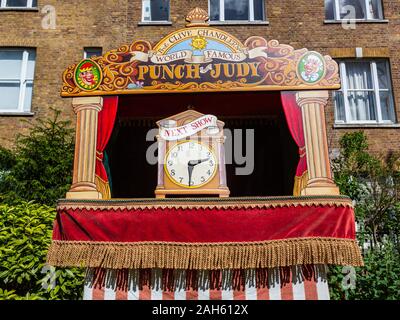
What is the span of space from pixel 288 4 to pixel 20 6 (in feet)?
27.5

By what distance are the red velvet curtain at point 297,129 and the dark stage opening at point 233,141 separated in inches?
30.3

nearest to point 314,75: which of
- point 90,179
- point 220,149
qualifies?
point 220,149

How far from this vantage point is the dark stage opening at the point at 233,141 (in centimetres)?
785

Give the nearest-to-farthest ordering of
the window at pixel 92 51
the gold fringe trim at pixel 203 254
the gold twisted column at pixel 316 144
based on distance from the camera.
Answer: the gold fringe trim at pixel 203 254 → the gold twisted column at pixel 316 144 → the window at pixel 92 51

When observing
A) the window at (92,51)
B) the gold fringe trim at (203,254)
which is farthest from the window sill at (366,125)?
the gold fringe trim at (203,254)

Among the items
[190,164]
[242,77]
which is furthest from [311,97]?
[190,164]

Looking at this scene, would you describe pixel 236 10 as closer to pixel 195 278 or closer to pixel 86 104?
pixel 86 104

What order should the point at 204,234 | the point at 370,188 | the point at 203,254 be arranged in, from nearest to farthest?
the point at 203,254, the point at 204,234, the point at 370,188

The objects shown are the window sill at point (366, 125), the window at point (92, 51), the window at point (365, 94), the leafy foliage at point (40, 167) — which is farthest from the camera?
the window at point (92, 51)

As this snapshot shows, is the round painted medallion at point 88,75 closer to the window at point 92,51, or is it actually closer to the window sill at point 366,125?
the window at point 92,51

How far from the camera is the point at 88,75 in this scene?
22.6 ft

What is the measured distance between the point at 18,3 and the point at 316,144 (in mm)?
11921

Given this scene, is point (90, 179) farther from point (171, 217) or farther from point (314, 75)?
point (314, 75)

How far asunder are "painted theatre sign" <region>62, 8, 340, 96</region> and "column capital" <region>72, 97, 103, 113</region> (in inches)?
3.5
